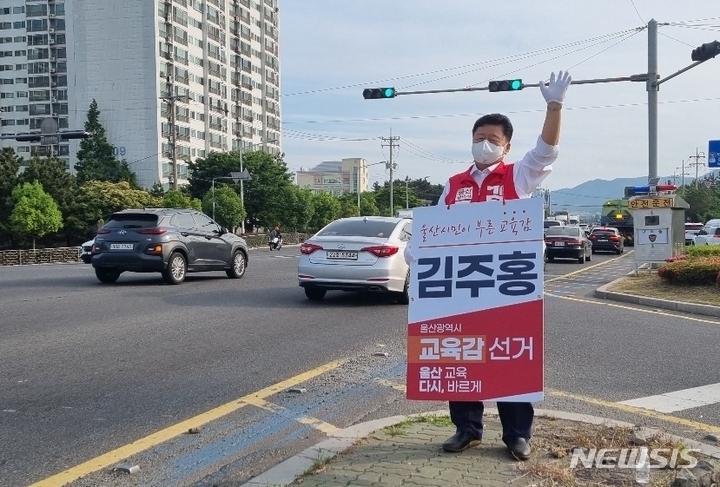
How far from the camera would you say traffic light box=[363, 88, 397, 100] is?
22.5 metres

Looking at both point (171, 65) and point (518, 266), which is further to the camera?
point (171, 65)

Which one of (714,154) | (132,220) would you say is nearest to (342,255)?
(132,220)

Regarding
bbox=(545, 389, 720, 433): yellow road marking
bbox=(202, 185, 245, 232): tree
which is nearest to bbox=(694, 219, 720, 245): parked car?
bbox=(545, 389, 720, 433): yellow road marking

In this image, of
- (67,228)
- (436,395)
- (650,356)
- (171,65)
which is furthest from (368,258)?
(171,65)

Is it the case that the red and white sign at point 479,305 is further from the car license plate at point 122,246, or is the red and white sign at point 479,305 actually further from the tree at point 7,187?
the tree at point 7,187

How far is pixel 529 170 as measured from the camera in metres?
4.20

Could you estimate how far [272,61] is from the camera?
10888cm

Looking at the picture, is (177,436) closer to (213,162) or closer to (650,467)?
(650,467)

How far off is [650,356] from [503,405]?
4.39 metres

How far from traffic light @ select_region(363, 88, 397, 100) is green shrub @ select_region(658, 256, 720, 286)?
987cm

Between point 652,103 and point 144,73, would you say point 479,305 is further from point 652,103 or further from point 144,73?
point 144,73

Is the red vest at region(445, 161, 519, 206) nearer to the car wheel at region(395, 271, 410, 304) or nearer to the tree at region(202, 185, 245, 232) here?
the car wheel at region(395, 271, 410, 304)

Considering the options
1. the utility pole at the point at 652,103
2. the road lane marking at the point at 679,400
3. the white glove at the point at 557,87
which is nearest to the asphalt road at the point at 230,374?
the road lane marking at the point at 679,400

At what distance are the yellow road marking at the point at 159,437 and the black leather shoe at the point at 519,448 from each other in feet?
7.33
